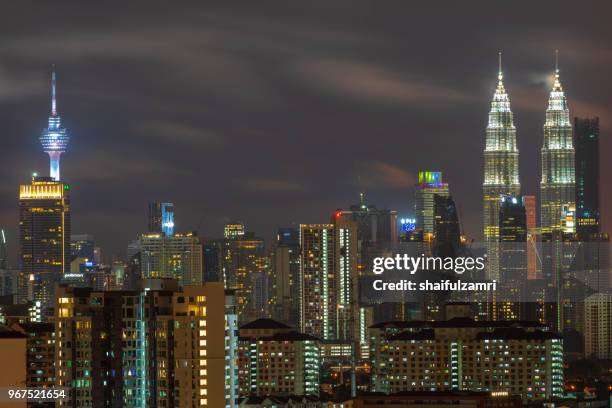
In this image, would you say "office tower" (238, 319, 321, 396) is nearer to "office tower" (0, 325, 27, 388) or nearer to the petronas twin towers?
the petronas twin towers

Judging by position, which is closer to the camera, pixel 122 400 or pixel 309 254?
pixel 122 400

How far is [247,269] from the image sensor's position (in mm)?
27828

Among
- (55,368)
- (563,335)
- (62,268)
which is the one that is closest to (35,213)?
(62,268)

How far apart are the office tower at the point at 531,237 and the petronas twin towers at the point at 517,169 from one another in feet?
0.65

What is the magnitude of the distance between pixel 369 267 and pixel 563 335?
3047mm

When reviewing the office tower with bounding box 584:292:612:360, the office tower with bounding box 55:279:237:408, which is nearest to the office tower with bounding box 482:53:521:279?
the office tower with bounding box 584:292:612:360

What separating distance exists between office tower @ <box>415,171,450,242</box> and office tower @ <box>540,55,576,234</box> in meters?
2.69

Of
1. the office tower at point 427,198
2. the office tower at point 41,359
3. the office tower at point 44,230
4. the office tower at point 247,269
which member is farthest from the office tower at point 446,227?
the office tower at point 41,359

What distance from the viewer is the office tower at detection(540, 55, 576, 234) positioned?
99.3 feet

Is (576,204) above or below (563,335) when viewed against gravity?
above

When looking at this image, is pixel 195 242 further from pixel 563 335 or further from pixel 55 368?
pixel 55 368

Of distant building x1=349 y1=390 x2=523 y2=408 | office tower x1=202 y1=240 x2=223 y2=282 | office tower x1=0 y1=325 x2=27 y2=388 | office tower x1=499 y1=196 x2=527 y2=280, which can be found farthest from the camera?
office tower x1=499 y1=196 x2=527 y2=280

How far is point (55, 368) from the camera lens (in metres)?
15.2

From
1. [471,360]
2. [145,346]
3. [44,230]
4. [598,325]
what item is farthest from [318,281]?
[145,346]
